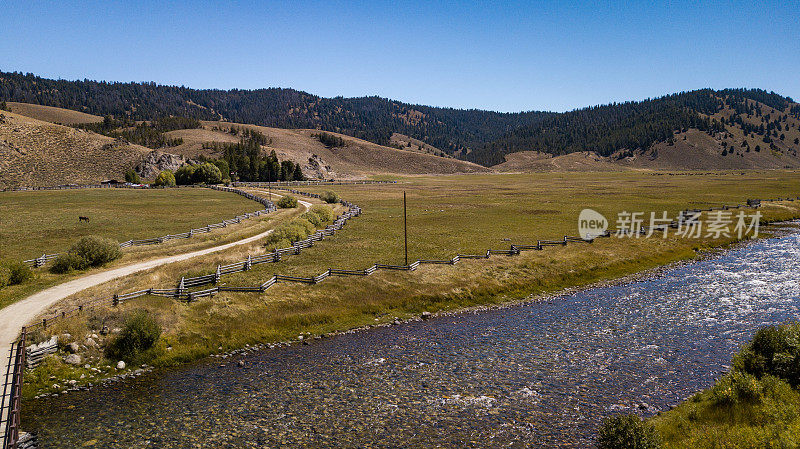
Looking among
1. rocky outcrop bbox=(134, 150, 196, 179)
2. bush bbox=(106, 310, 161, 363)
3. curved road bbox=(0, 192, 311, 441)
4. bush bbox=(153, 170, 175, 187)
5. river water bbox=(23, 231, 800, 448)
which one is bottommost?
river water bbox=(23, 231, 800, 448)

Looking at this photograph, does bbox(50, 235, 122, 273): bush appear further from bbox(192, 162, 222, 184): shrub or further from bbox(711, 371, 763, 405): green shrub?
bbox(192, 162, 222, 184): shrub

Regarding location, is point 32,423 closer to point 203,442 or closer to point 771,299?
point 203,442

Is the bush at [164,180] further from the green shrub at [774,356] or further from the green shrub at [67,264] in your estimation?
the green shrub at [774,356]

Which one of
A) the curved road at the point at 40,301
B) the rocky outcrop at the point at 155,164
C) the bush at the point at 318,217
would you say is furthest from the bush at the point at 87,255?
the rocky outcrop at the point at 155,164

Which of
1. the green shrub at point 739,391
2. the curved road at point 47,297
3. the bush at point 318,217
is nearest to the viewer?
the green shrub at point 739,391

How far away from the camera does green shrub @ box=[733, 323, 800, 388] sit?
63.6 feet

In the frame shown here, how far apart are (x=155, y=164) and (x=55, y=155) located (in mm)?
32764

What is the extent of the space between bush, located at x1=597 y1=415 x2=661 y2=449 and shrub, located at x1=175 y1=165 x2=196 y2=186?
508 feet

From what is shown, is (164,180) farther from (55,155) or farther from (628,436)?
(628,436)

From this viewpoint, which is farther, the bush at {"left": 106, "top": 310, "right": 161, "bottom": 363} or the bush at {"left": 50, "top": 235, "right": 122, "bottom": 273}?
the bush at {"left": 50, "top": 235, "right": 122, "bottom": 273}

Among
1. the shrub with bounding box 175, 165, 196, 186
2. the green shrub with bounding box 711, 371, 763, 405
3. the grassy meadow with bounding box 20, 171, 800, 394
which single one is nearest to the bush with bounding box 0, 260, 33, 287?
the grassy meadow with bounding box 20, 171, 800, 394

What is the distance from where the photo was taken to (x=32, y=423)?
18.9m

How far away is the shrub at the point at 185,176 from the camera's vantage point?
145137 millimetres

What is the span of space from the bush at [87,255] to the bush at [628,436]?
4158 centimetres
